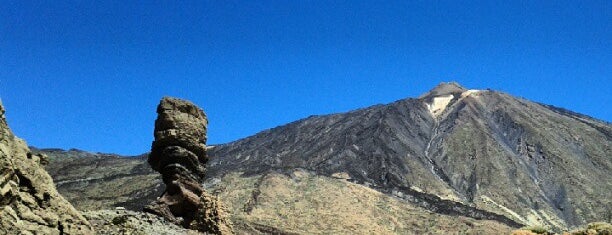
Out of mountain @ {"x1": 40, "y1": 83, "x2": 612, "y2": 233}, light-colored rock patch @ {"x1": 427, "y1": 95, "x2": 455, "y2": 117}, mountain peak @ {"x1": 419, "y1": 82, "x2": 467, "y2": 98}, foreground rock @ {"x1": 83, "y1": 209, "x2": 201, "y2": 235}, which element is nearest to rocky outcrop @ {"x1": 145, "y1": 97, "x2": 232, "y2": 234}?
foreground rock @ {"x1": 83, "y1": 209, "x2": 201, "y2": 235}

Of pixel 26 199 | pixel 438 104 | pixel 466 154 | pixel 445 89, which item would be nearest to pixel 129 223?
pixel 26 199

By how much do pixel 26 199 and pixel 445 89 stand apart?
462ft

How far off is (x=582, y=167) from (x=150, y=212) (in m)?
89.3

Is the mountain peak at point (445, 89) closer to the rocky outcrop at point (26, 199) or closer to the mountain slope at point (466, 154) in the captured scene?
the mountain slope at point (466, 154)

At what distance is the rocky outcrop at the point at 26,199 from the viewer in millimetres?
7277

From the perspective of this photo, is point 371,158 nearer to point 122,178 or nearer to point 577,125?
point 122,178

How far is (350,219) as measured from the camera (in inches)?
2158

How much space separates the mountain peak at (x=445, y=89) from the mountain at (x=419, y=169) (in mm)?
5471

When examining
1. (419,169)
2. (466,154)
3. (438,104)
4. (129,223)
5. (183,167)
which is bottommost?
(129,223)

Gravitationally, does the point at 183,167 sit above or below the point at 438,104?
below

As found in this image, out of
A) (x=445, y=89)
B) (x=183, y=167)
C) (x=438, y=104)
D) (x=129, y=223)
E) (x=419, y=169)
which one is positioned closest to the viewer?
(x=129, y=223)

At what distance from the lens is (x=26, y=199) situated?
26.5 ft

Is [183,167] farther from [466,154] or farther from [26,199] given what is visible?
[466,154]

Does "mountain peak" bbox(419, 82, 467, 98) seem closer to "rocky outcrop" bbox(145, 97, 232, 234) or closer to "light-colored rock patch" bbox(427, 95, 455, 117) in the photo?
"light-colored rock patch" bbox(427, 95, 455, 117)
